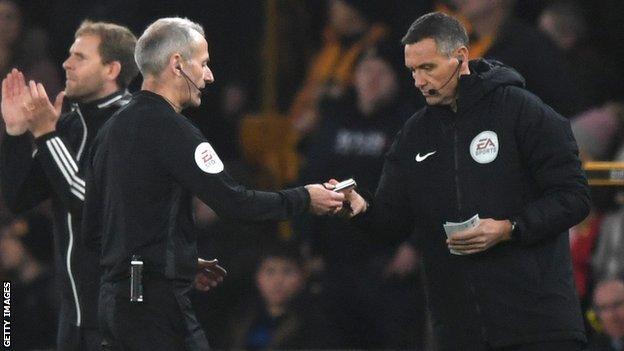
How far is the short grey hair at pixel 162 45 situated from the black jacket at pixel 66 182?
2.29ft

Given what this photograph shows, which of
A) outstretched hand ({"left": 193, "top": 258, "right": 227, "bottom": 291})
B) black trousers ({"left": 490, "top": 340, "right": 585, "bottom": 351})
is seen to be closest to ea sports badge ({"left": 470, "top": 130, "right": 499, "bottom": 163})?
black trousers ({"left": 490, "top": 340, "right": 585, "bottom": 351})

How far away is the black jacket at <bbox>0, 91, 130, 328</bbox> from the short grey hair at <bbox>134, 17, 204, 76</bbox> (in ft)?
2.29

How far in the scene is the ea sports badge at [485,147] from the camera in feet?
18.5

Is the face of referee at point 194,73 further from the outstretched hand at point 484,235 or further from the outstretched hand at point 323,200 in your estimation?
the outstretched hand at point 484,235

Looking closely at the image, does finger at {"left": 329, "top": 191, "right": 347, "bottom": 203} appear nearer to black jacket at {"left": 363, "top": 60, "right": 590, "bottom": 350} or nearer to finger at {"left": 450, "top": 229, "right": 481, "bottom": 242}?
black jacket at {"left": 363, "top": 60, "right": 590, "bottom": 350}

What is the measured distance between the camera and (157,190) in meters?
5.43

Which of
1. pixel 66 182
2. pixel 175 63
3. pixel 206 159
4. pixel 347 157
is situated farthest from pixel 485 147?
pixel 347 157

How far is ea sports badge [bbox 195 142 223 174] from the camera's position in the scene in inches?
213

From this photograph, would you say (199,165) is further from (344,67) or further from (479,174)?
(344,67)

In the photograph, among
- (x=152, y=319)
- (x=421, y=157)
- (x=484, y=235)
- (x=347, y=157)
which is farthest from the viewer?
(x=347, y=157)

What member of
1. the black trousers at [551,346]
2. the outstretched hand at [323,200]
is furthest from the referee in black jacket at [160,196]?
the black trousers at [551,346]

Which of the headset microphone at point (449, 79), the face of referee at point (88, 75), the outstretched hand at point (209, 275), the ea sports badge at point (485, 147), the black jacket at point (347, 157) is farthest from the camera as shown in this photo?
the black jacket at point (347, 157)

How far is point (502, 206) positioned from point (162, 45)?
1.29 m

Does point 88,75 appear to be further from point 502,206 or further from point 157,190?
point 502,206
